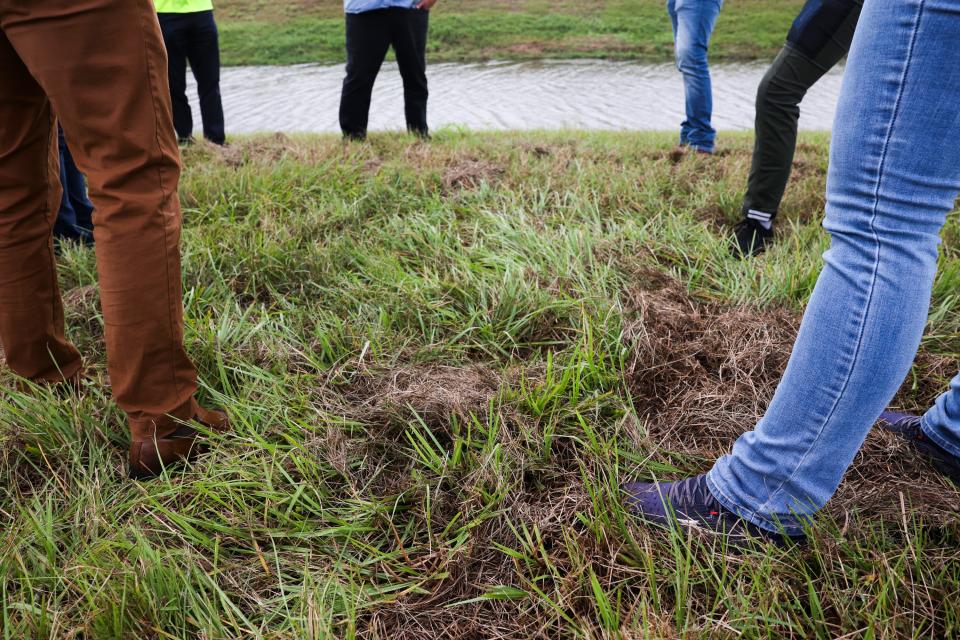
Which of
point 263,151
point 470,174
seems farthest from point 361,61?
point 470,174

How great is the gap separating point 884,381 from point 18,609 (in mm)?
1540

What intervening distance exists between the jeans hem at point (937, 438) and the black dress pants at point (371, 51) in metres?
4.16

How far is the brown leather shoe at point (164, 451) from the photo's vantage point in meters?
1.49

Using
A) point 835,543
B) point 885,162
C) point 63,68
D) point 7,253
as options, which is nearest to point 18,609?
point 7,253

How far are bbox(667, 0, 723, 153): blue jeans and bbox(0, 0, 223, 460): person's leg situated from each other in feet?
12.7

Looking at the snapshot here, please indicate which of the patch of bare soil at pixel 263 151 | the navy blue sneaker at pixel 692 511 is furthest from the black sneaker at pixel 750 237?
the patch of bare soil at pixel 263 151

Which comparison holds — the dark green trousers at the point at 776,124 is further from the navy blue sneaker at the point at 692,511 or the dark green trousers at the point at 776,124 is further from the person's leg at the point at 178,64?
the person's leg at the point at 178,64

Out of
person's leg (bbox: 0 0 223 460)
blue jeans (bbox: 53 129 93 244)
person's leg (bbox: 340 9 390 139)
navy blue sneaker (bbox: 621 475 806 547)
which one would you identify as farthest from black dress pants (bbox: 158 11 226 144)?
navy blue sneaker (bbox: 621 475 806 547)

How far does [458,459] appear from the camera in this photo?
1.46 metres

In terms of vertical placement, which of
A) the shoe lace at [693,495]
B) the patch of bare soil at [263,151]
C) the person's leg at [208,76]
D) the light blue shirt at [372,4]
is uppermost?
the light blue shirt at [372,4]

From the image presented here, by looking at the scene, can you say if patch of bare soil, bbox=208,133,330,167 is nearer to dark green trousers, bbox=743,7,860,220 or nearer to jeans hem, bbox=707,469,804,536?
dark green trousers, bbox=743,7,860,220

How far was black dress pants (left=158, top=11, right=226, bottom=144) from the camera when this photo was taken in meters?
4.86

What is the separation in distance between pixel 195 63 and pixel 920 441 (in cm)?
535

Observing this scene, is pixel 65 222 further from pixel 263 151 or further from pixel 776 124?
pixel 776 124
